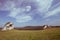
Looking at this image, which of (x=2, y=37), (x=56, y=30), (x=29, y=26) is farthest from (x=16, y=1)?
(x=56, y=30)

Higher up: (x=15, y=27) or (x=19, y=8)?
(x=19, y=8)

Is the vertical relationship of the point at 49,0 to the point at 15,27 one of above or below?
above

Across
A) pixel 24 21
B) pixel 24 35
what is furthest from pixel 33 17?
pixel 24 35

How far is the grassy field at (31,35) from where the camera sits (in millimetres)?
2303

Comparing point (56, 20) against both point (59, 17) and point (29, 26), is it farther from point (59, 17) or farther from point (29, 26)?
point (29, 26)

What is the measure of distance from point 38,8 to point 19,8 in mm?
290

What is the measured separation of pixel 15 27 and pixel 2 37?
0.79 ft

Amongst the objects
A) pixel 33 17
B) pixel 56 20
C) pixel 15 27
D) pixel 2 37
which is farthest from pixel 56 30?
pixel 2 37

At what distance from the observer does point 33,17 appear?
2.38 metres

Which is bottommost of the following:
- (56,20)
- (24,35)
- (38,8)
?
(24,35)

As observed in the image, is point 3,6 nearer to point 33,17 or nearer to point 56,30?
point 33,17

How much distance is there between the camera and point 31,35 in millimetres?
2318

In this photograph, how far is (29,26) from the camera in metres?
2.35

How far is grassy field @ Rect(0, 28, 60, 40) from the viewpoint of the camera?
2.30 m
